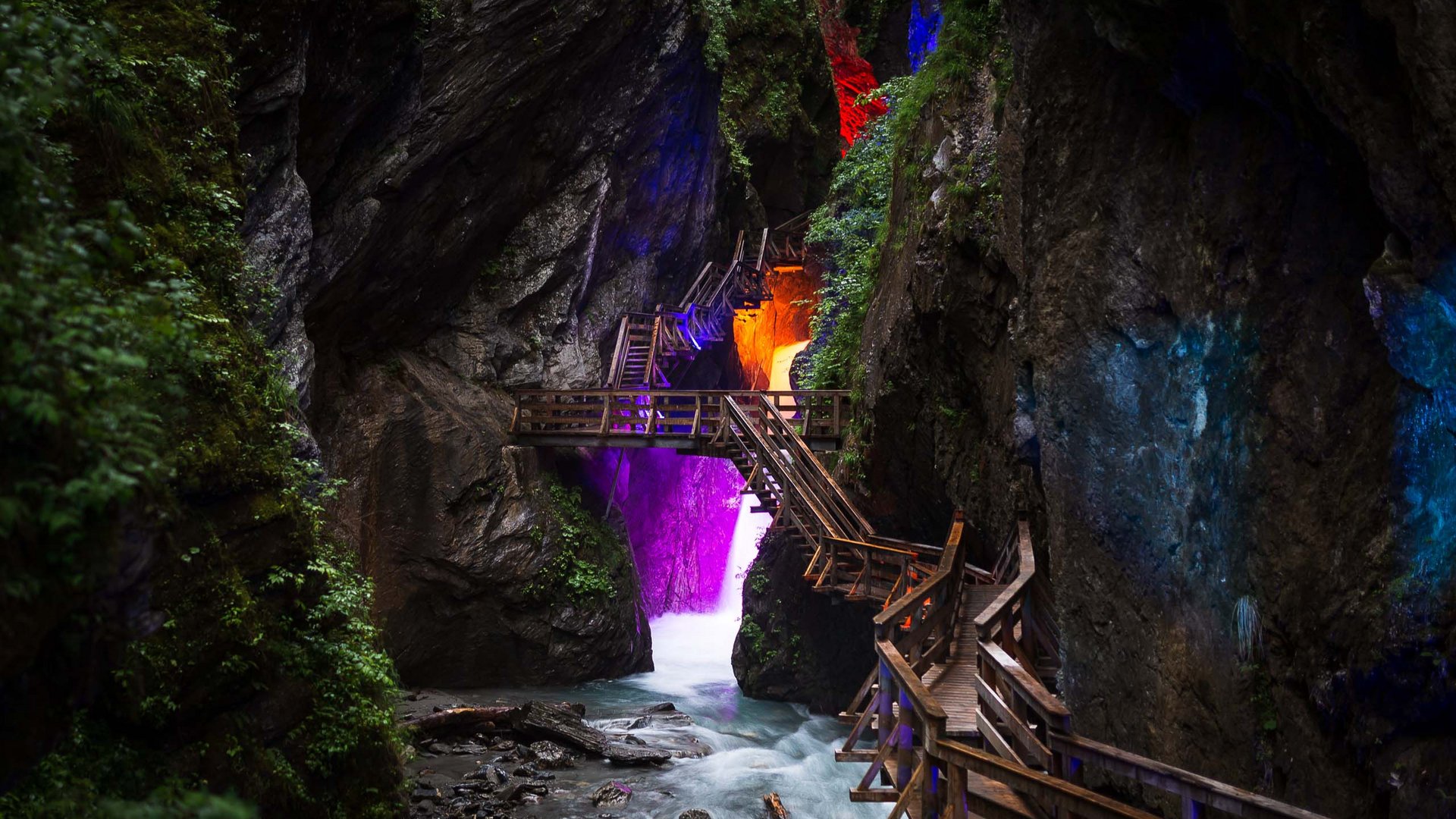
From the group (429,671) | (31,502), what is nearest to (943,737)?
(31,502)

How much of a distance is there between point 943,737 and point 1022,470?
5913 mm

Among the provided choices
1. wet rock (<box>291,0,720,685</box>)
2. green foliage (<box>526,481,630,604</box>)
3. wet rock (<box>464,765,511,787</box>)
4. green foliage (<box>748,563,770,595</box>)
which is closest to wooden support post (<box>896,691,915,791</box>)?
wet rock (<box>464,765,511,787</box>)

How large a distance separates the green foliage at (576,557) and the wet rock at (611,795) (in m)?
7.20

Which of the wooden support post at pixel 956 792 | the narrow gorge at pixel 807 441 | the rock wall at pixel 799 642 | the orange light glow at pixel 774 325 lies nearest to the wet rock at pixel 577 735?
the narrow gorge at pixel 807 441

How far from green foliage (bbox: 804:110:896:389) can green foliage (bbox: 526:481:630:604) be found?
19.5 ft

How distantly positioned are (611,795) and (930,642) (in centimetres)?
468

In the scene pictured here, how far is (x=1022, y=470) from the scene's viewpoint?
1052cm

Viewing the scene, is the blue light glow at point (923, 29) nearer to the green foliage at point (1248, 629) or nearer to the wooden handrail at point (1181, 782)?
the green foliage at point (1248, 629)

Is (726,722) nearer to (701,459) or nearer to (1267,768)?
(1267,768)

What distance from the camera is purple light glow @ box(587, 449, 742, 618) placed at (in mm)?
23703

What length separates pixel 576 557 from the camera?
18.7 metres

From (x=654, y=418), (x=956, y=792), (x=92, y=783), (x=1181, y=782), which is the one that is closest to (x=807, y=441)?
(x=654, y=418)

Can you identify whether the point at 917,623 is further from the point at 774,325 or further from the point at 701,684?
the point at 774,325

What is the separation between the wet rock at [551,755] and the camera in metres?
12.0
